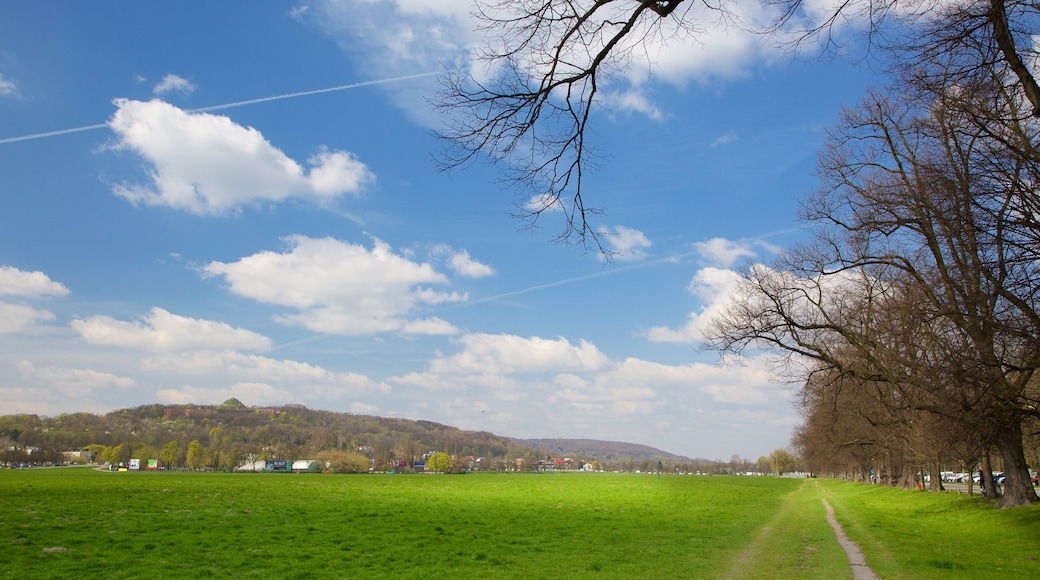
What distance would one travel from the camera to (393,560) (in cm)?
1566

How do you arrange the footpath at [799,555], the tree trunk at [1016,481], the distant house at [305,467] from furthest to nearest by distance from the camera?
the distant house at [305,467]
the tree trunk at [1016,481]
the footpath at [799,555]

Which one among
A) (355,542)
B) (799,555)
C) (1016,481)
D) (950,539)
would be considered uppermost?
(1016,481)

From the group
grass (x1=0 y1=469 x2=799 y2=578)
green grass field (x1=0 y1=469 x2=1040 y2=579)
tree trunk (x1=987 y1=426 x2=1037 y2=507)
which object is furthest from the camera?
tree trunk (x1=987 y1=426 x2=1037 y2=507)

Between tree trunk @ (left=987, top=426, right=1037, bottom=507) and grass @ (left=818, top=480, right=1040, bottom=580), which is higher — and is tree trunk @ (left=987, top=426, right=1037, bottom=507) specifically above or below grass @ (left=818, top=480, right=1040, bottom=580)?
above

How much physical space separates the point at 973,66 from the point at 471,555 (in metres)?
14.5

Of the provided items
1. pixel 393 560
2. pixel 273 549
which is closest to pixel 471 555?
pixel 393 560

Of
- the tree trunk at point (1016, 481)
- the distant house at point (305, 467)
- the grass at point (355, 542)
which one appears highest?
the tree trunk at point (1016, 481)

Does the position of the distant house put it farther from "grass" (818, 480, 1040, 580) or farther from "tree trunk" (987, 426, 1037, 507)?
"tree trunk" (987, 426, 1037, 507)

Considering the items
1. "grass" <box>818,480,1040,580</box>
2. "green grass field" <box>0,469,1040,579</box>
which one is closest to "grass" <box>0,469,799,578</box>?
"green grass field" <box>0,469,1040,579</box>

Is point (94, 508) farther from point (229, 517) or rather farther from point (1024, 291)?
point (1024, 291)

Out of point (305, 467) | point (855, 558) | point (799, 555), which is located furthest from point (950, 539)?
point (305, 467)

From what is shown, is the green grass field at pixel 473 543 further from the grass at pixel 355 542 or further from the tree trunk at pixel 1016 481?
the tree trunk at pixel 1016 481

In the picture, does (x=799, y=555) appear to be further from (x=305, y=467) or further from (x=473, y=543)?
(x=305, y=467)

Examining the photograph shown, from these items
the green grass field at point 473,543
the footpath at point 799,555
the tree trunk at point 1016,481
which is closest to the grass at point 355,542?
the green grass field at point 473,543
